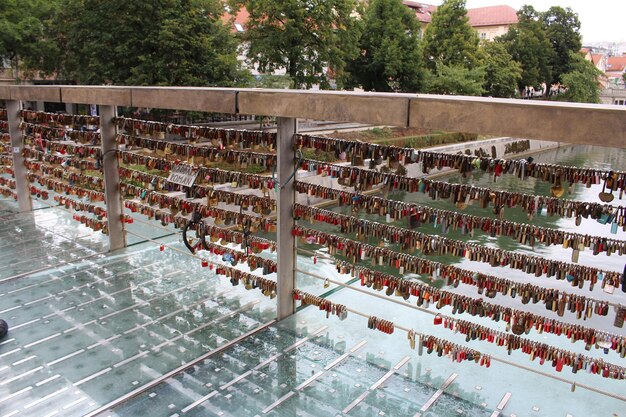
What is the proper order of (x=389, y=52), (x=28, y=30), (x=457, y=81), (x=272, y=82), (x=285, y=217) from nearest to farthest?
(x=285, y=217) < (x=28, y=30) < (x=272, y=82) < (x=457, y=81) < (x=389, y=52)

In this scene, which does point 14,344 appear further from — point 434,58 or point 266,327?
point 434,58

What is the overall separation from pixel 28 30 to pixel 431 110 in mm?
27172

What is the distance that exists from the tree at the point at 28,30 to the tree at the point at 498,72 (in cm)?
3295

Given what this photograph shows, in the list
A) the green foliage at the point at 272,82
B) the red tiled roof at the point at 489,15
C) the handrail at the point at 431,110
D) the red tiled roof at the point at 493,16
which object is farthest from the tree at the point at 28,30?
the red tiled roof at the point at 493,16

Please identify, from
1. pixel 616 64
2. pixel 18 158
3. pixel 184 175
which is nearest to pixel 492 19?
pixel 616 64

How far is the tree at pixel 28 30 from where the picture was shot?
941 inches

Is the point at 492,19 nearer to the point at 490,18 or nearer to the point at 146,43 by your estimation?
the point at 490,18

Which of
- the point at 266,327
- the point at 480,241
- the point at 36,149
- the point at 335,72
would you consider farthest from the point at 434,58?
the point at 266,327

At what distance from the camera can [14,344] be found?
4.93 meters

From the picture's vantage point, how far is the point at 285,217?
503 centimetres

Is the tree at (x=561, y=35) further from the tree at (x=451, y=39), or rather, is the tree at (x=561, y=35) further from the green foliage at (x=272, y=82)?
the green foliage at (x=272, y=82)

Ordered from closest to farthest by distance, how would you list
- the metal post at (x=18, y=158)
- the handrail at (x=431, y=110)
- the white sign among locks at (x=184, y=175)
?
the handrail at (x=431, y=110), the white sign among locks at (x=184, y=175), the metal post at (x=18, y=158)

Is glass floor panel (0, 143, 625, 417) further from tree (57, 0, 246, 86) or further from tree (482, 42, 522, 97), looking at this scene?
tree (482, 42, 522, 97)

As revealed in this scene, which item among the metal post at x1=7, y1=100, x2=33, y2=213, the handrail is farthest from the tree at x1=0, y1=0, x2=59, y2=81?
the handrail
